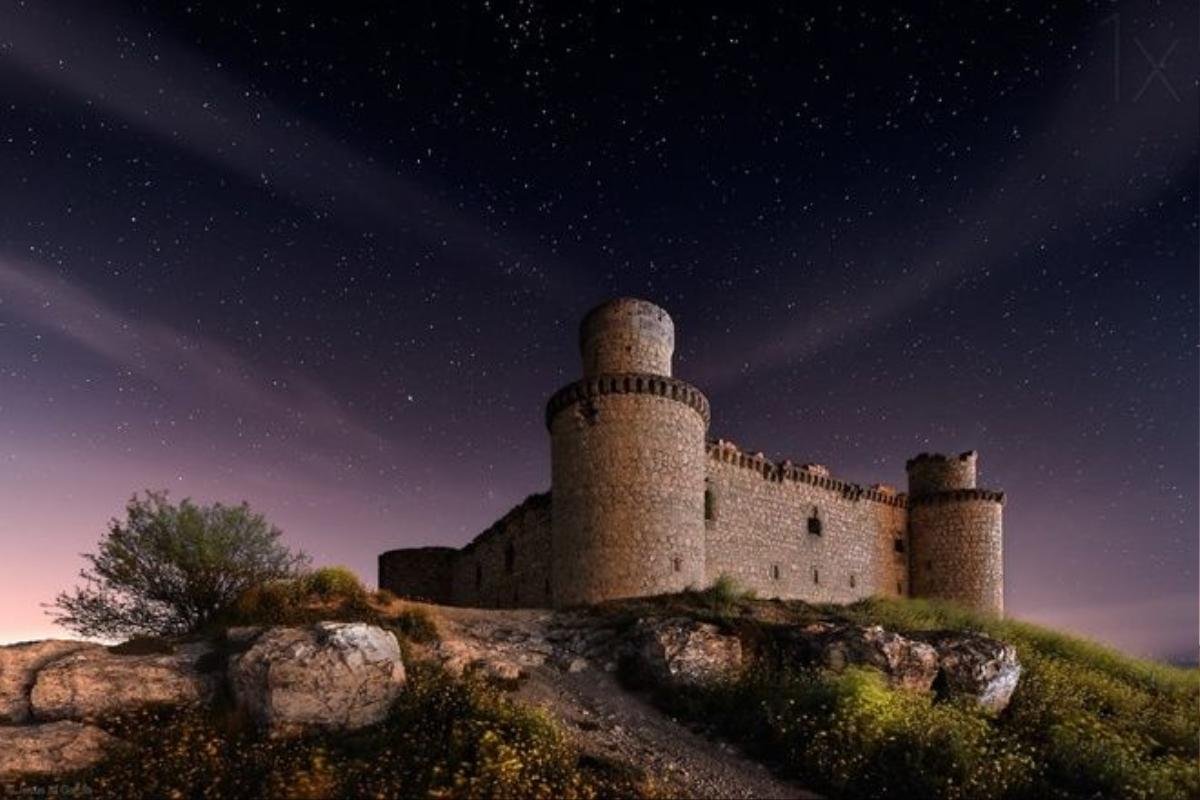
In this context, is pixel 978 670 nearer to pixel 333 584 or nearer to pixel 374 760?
pixel 374 760

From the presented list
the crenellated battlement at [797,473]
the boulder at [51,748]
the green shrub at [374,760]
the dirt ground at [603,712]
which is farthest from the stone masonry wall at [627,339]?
the boulder at [51,748]

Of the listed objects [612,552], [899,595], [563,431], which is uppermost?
[563,431]

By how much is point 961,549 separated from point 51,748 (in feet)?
133

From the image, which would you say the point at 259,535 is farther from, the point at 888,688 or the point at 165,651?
the point at 888,688

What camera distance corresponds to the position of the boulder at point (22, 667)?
13.9 meters

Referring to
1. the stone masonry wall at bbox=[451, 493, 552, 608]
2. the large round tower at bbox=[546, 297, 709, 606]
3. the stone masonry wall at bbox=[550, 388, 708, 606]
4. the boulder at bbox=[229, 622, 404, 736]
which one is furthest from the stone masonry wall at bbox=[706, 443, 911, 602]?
the boulder at bbox=[229, 622, 404, 736]

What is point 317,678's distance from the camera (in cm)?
1386

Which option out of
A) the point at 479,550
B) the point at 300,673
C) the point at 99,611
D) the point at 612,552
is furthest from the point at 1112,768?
the point at 479,550

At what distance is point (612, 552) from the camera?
1070 inches

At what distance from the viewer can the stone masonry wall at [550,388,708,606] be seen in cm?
2714

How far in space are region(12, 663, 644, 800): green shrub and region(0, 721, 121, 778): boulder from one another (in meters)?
0.35

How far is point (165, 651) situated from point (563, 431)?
15.9 m

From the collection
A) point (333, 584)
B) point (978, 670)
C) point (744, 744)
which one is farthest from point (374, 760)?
point (978, 670)

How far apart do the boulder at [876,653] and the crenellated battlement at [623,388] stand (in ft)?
43.4
